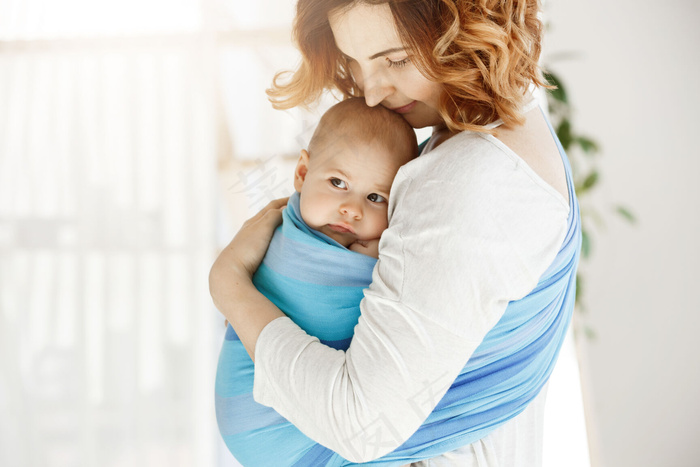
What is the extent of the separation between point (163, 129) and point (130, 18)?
0.95 ft

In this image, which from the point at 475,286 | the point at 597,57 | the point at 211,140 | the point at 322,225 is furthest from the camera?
the point at 597,57

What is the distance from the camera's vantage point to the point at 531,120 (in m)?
0.78

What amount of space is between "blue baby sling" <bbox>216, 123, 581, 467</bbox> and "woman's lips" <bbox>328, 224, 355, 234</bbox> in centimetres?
4

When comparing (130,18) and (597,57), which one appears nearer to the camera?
(130,18)

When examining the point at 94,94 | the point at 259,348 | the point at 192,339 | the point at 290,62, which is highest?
the point at 290,62

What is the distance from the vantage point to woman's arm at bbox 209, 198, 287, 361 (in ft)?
2.56

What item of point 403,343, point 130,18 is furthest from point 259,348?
point 130,18

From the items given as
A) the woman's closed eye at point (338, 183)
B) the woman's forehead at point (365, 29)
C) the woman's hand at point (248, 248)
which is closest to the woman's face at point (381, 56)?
the woman's forehead at point (365, 29)

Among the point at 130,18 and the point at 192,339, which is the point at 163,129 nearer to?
the point at 130,18

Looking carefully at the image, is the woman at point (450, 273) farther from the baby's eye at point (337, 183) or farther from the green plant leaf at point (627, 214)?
the green plant leaf at point (627, 214)

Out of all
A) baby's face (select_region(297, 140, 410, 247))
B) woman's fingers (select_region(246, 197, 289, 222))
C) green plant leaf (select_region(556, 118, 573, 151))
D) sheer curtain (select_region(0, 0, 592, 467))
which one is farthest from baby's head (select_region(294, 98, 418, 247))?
green plant leaf (select_region(556, 118, 573, 151))

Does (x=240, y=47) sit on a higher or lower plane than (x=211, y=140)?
higher

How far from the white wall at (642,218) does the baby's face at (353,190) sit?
1874 mm

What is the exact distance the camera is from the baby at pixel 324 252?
83 centimetres
